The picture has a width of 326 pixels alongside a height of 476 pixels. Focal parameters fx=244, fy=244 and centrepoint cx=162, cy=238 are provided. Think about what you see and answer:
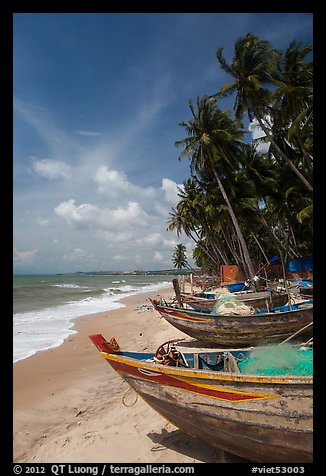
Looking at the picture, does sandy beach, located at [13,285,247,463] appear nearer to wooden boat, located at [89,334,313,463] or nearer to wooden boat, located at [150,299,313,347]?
wooden boat, located at [89,334,313,463]

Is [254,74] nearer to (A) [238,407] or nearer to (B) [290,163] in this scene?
(B) [290,163]

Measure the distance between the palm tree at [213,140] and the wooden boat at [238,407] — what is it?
16.0 metres

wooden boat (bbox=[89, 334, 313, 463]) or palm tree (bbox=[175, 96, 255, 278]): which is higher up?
palm tree (bbox=[175, 96, 255, 278])

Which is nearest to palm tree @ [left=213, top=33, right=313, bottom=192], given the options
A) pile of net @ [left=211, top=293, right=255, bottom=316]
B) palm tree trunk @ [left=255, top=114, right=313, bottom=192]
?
palm tree trunk @ [left=255, top=114, right=313, bottom=192]

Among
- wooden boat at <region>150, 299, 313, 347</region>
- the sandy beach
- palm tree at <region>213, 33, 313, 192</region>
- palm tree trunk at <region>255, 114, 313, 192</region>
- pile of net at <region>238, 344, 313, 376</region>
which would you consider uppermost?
palm tree at <region>213, 33, 313, 192</region>

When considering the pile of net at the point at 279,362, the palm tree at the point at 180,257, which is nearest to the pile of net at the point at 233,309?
the pile of net at the point at 279,362

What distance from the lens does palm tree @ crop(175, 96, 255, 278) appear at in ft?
63.0

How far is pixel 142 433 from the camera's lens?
4656 mm

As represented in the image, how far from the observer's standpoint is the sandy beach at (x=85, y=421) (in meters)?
4.16

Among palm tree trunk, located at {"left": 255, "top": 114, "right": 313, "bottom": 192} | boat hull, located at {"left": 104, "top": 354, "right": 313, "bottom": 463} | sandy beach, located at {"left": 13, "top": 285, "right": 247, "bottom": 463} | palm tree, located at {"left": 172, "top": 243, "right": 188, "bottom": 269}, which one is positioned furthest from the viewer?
palm tree, located at {"left": 172, "top": 243, "right": 188, "bottom": 269}

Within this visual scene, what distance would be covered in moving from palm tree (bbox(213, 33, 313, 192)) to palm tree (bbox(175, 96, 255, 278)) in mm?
2421
